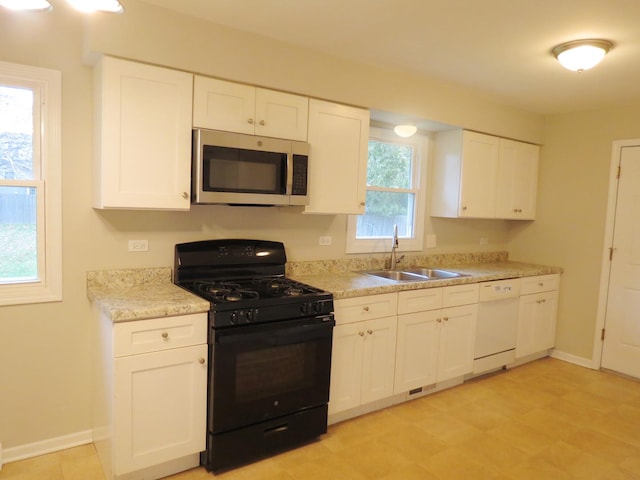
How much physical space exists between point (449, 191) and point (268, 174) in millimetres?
1922

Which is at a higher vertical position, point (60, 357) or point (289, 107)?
point (289, 107)

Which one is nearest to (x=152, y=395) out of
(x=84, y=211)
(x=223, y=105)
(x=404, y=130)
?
(x=84, y=211)

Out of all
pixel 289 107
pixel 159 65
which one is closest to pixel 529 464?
pixel 289 107

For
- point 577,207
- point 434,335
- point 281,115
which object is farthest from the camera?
point 577,207

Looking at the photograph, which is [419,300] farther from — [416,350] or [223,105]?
[223,105]

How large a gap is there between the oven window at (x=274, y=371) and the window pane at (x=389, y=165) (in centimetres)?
172

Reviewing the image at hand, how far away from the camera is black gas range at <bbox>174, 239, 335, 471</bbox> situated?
7.32 ft

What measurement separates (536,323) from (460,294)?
1.26 metres

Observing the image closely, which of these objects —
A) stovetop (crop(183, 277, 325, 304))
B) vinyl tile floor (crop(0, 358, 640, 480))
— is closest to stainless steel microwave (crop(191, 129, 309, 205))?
stovetop (crop(183, 277, 325, 304))

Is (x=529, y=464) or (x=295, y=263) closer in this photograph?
(x=529, y=464)

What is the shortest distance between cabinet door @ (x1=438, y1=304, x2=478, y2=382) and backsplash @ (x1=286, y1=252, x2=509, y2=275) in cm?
66

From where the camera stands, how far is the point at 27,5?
157 cm

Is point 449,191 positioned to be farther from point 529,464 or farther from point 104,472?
point 104,472

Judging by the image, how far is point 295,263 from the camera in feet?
10.4
